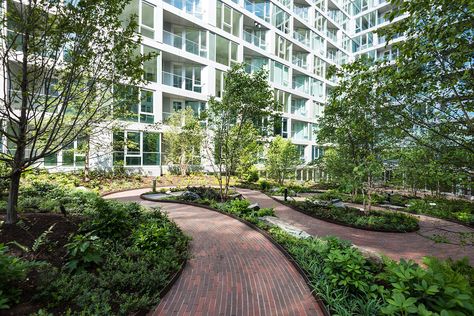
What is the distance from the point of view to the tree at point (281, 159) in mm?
22328

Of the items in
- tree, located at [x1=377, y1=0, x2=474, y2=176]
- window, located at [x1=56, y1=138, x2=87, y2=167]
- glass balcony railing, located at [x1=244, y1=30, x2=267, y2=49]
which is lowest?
window, located at [x1=56, y1=138, x2=87, y2=167]

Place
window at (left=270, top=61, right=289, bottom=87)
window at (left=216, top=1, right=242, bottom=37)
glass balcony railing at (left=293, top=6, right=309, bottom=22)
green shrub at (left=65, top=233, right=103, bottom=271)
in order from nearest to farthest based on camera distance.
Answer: green shrub at (left=65, top=233, right=103, bottom=271), window at (left=216, top=1, right=242, bottom=37), window at (left=270, top=61, right=289, bottom=87), glass balcony railing at (left=293, top=6, right=309, bottom=22)

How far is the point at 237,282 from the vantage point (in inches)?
185

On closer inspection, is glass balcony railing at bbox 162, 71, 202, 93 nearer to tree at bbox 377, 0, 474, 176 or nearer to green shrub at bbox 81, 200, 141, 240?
green shrub at bbox 81, 200, 141, 240

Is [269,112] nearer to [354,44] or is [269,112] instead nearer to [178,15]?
→ [178,15]

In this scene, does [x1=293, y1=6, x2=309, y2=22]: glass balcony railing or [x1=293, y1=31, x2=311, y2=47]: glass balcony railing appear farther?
[x1=293, y1=6, x2=309, y2=22]: glass balcony railing

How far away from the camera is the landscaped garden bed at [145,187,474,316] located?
109 inches

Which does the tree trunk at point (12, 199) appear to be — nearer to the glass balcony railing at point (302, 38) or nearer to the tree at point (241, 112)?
the tree at point (241, 112)

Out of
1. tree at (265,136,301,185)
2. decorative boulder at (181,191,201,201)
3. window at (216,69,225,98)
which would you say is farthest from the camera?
window at (216,69,225,98)

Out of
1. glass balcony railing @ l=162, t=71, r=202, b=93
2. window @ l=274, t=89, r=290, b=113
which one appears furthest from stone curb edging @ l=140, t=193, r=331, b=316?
window @ l=274, t=89, r=290, b=113

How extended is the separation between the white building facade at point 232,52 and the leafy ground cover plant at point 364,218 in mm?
4544

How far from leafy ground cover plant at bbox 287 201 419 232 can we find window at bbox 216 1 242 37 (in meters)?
20.1

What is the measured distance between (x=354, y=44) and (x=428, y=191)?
31.4 meters

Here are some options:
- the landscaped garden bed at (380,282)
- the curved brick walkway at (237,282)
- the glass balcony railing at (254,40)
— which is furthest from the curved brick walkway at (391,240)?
the glass balcony railing at (254,40)
